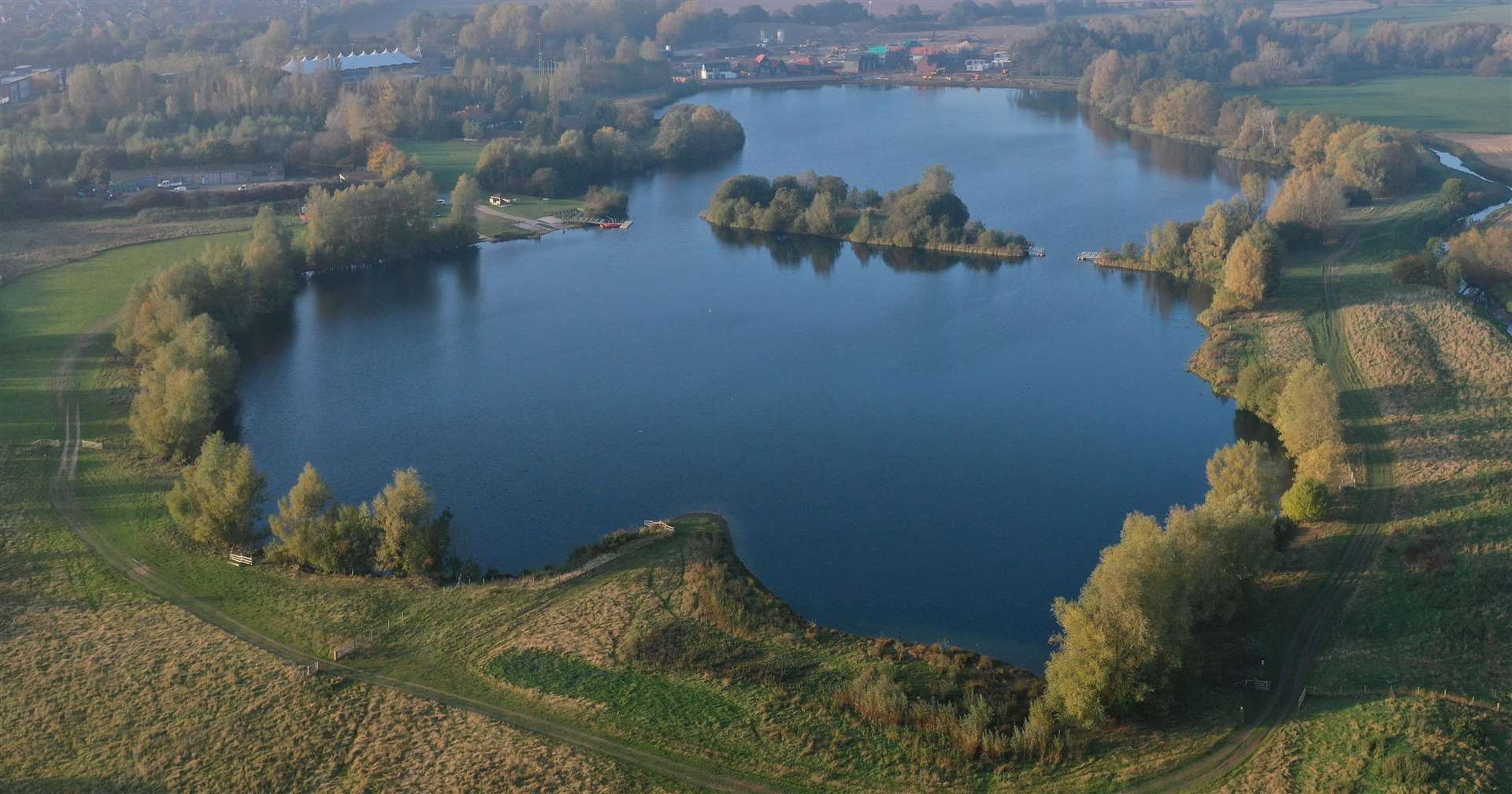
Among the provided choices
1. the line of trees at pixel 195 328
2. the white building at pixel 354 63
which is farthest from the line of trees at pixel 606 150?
the white building at pixel 354 63

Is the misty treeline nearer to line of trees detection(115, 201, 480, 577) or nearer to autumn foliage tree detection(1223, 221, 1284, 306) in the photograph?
autumn foliage tree detection(1223, 221, 1284, 306)

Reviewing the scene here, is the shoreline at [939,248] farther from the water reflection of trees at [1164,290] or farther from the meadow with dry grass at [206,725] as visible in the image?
the meadow with dry grass at [206,725]

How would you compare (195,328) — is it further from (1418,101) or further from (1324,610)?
(1418,101)

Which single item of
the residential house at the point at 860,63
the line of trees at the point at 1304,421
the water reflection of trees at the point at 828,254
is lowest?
the line of trees at the point at 1304,421

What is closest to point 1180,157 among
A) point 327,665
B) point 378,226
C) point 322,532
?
point 378,226

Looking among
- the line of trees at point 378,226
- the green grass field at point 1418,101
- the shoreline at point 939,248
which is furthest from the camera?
the green grass field at point 1418,101

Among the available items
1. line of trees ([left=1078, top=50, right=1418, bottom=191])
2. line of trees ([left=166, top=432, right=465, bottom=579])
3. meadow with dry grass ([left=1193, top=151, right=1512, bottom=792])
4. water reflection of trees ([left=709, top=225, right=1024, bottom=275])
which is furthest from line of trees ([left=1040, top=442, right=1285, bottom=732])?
line of trees ([left=1078, top=50, right=1418, bottom=191])

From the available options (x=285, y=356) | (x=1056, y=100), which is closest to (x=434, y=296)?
(x=285, y=356)
